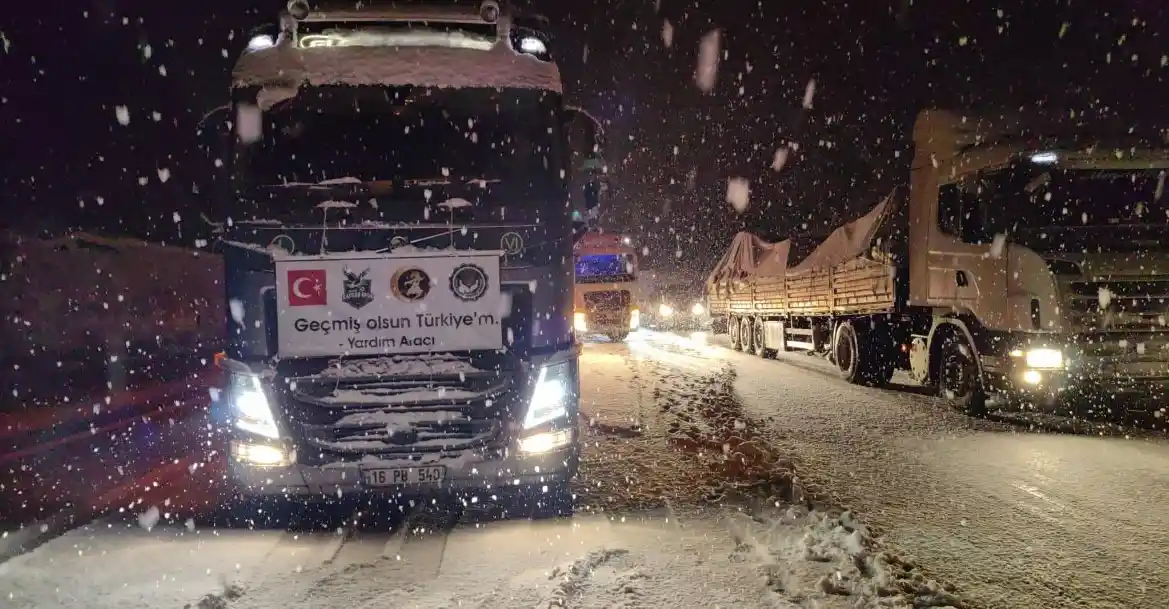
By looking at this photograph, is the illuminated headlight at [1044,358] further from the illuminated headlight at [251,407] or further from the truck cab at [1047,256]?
the illuminated headlight at [251,407]

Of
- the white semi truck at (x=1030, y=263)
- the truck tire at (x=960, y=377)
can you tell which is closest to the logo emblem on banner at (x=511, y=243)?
the white semi truck at (x=1030, y=263)

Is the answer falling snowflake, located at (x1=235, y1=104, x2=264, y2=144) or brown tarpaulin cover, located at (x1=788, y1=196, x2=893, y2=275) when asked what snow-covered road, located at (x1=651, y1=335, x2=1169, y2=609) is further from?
falling snowflake, located at (x1=235, y1=104, x2=264, y2=144)

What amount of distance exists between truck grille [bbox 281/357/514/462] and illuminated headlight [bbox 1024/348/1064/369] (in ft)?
20.4

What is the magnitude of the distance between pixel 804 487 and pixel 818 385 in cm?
706

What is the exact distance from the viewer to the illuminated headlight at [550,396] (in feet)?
15.8

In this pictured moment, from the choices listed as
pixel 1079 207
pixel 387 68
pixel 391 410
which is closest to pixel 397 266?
pixel 391 410

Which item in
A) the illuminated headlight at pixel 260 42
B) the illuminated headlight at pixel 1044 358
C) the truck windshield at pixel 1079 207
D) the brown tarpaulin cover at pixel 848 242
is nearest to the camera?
the illuminated headlight at pixel 260 42

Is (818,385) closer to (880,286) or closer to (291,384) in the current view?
(880,286)

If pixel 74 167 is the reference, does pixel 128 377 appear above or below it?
below

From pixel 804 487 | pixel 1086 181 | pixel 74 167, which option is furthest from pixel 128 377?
pixel 1086 181

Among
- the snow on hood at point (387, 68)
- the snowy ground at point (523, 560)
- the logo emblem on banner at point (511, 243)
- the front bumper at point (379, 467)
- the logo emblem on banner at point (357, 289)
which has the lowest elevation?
the snowy ground at point (523, 560)

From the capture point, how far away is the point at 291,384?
184 inches

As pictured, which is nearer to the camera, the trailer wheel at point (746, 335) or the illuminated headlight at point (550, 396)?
the illuminated headlight at point (550, 396)

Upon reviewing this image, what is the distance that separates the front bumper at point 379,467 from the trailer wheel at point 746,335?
15.2 metres
